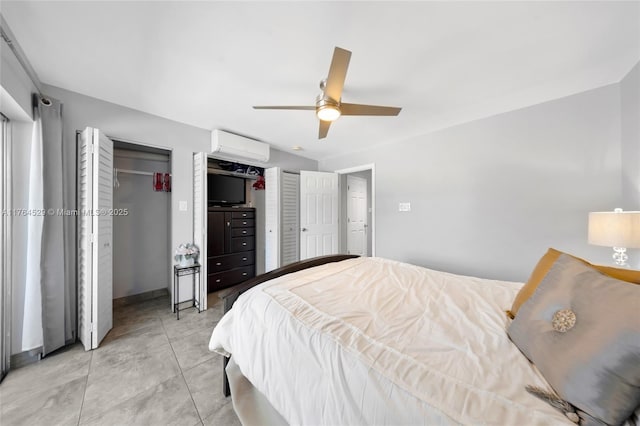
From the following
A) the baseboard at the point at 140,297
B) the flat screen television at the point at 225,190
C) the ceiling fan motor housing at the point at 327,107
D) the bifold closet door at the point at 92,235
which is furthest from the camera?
the flat screen television at the point at 225,190

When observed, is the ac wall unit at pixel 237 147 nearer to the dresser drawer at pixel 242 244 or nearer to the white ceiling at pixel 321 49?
the white ceiling at pixel 321 49

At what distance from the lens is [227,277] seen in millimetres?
3492

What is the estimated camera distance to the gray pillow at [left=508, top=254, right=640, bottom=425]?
54 cm

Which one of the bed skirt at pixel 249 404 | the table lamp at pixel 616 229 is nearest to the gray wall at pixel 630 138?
the table lamp at pixel 616 229

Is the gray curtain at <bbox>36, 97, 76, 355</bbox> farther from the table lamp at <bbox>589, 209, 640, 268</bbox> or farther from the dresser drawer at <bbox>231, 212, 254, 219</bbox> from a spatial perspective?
the table lamp at <bbox>589, 209, 640, 268</bbox>

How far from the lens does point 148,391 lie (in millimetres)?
1487

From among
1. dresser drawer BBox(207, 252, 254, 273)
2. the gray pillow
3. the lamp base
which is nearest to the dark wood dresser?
dresser drawer BBox(207, 252, 254, 273)

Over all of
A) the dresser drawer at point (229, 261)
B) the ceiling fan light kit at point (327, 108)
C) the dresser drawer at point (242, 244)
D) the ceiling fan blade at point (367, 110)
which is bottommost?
the dresser drawer at point (229, 261)

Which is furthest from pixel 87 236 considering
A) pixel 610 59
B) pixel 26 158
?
pixel 610 59

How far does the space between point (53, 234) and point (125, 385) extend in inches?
55.6

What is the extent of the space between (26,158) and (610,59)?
4563 millimetres

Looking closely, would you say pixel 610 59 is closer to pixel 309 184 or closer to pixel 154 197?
pixel 309 184

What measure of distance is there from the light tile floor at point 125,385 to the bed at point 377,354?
1.35 feet

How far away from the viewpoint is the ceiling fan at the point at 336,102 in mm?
1310
